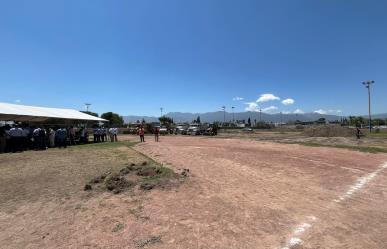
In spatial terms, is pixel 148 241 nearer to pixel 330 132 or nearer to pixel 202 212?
pixel 202 212

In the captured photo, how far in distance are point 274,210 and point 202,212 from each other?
1.71 m

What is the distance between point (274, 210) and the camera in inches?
284

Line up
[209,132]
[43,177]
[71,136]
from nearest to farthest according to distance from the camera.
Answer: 1. [43,177]
2. [71,136]
3. [209,132]

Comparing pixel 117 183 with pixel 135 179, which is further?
pixel 135 179

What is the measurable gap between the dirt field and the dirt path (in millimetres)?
21

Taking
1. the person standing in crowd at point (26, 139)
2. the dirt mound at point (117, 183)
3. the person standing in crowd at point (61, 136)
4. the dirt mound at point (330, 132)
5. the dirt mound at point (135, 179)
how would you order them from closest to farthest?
1. the dirt mound at point (117, 183)
2. the dirt mound at point (135, 179)
3. the person standing in crowd at point (26, 139)
4. the person standing in crowd at point (61, 136)
5. the dirt mound at point (330, 132)

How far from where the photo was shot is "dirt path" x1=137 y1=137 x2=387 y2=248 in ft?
18.4

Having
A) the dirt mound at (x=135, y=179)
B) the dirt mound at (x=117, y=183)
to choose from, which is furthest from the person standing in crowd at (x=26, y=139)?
the dirt mound at (x=117, y=183)

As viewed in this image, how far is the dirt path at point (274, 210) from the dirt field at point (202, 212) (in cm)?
2

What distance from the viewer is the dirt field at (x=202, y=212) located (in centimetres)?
561

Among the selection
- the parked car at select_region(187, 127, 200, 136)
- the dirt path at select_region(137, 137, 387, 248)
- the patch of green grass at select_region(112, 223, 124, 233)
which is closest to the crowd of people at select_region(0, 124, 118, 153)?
the dirt path at select_region(137, 137, 387, 248)

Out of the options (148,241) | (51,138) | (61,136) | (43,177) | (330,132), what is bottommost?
(148,241)

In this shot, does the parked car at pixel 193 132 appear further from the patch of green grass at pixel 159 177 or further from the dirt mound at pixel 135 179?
the patch of green grass at pixel 159 177

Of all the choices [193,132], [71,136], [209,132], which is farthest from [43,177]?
[193,132]
